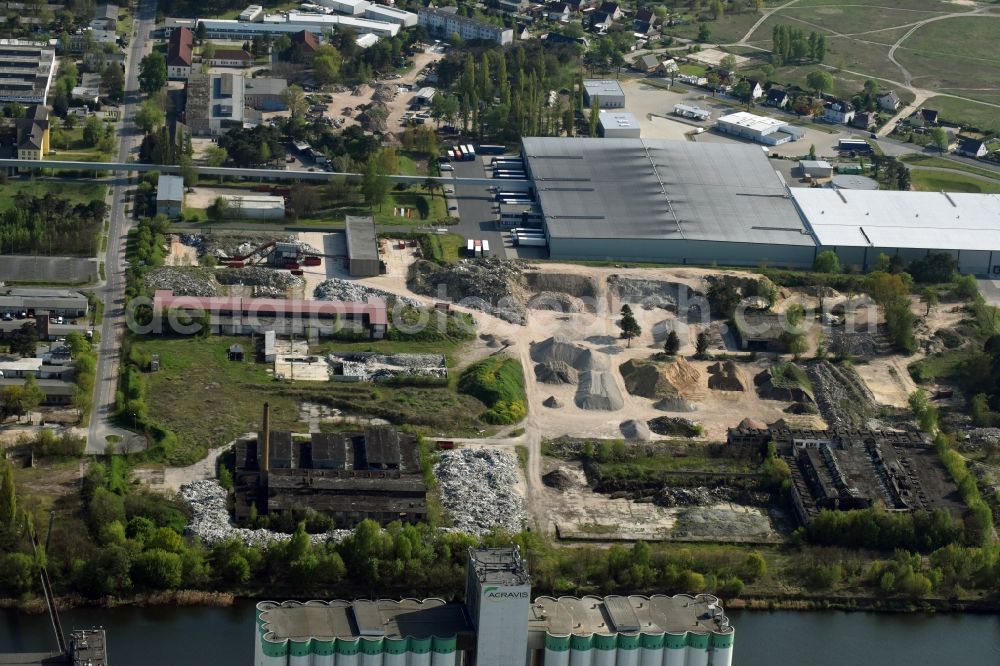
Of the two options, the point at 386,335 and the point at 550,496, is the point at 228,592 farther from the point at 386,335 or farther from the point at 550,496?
the point at 386,335

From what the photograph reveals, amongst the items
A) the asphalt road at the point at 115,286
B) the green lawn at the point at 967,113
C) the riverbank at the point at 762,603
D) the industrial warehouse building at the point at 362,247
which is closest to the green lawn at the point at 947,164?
the green lawn at the point at 967,113

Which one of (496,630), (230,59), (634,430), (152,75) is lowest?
(634,430)

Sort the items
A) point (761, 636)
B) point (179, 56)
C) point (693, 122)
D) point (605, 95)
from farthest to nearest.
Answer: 1. point (605, 95)
2. point (693, 122)
3. point (179, 56)
4. point (761, 636)

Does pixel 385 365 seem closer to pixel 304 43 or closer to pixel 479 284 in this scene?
pixel 479 284

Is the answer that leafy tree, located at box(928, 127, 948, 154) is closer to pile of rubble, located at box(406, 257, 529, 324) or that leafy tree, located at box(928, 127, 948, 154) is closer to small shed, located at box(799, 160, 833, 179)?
small shed, located at box(799, 160, 833, 179)

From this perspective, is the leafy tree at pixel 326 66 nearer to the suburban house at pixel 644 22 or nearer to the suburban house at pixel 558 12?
the suburban house at pixel 558 12

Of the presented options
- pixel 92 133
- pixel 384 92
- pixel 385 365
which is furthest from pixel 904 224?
pixel 92 133
